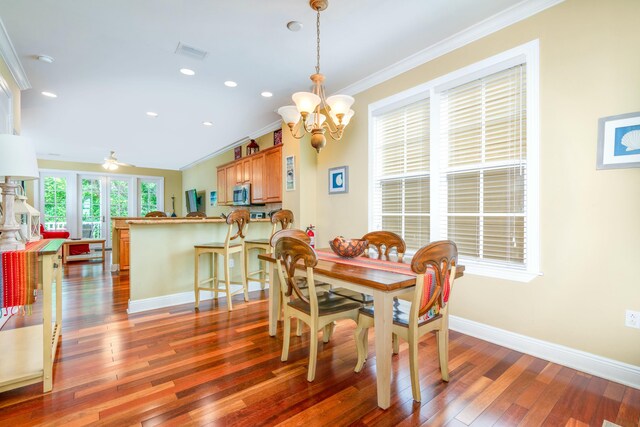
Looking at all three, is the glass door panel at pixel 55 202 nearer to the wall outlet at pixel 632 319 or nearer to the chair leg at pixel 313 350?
the chair leg at pixel 313 350

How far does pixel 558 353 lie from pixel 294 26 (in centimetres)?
325

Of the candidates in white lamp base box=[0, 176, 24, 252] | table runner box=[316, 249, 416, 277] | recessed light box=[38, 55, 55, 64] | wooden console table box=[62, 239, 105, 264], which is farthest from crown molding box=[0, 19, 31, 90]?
wooden console table box=[62, 239, 105, 264]

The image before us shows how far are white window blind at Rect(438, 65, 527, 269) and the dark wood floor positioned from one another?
2.82 ft

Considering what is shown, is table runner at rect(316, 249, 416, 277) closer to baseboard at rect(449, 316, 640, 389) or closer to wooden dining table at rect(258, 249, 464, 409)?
wooden dining table at rect(258, 249, 464, 409)

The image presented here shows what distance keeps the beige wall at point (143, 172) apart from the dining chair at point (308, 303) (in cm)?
898

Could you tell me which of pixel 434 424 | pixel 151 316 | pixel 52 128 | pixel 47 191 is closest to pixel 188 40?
pixel 151 316

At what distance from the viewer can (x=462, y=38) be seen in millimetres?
2750

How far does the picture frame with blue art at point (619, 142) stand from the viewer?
1918 mm


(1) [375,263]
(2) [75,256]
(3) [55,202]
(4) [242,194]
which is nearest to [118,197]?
(3) [55,202]

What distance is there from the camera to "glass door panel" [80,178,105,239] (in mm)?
8695

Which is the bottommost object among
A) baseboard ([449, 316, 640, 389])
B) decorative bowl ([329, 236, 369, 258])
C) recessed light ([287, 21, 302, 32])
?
baseboard ([449, 316, 640, 389])

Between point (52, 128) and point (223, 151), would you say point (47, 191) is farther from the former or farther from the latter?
point (223, 151)

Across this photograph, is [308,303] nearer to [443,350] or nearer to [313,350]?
[313,350]

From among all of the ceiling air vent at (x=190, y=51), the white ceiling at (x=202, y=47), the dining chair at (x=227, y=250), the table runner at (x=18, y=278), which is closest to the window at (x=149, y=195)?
the white ceiling at (x=202, y=47)
